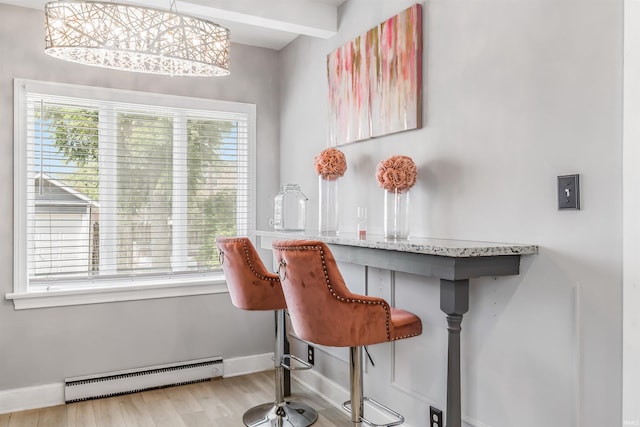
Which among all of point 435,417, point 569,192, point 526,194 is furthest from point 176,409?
point 569,192

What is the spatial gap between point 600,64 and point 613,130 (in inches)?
8.9

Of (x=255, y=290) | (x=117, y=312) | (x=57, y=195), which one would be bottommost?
(x=117, y=312)

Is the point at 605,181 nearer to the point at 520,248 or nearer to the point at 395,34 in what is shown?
the point at 520,248

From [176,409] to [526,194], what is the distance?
2.40 metres

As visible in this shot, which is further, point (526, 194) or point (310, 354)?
point (310, 354)

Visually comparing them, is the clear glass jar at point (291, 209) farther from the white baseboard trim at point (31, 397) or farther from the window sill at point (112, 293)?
the white baseboard trim at point (31, 397)

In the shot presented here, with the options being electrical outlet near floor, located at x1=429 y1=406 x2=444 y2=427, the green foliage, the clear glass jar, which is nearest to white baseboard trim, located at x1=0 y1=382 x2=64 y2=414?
the green foliage

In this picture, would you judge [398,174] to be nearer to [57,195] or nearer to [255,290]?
[255,290]

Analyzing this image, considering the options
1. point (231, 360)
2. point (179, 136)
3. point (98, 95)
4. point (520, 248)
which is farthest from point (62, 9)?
point (231, 360)

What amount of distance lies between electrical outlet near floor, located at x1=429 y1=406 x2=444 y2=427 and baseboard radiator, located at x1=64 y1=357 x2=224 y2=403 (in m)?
1.81

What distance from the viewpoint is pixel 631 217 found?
1472 mm

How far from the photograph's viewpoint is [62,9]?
184 cm

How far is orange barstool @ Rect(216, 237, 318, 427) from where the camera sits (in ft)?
8.57

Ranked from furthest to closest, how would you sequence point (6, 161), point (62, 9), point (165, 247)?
point (165, 247), point (6, 161), point (62, 9)
